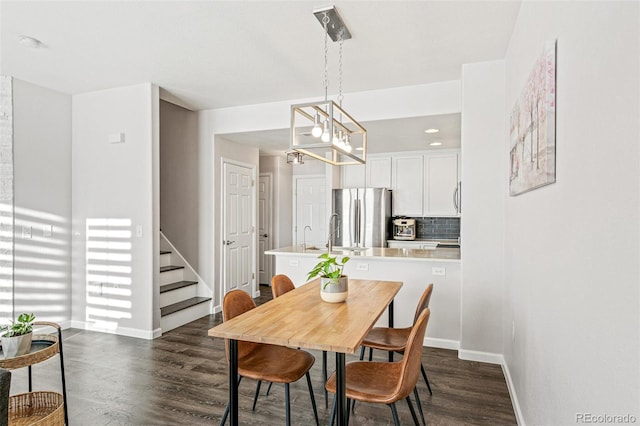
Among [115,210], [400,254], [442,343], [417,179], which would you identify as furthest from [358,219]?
[115,210]

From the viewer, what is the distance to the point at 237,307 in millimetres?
2400

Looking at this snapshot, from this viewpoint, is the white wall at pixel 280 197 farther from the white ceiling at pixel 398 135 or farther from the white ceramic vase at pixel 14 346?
the white ceramic vase at pixel 14 346

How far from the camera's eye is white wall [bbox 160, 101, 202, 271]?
16.8ft

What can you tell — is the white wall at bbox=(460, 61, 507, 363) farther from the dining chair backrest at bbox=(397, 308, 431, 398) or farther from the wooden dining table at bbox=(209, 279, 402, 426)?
the dining chair backrest at bbox=(397, 308, 431, 398)

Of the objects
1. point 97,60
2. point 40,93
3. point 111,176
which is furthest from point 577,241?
point 40,93

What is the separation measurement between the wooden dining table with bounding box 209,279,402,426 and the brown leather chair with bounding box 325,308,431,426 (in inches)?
7.7

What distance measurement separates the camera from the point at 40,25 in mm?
2762

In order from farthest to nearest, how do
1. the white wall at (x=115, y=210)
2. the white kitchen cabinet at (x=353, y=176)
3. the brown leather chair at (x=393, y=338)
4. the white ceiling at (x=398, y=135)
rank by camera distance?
1. the white kitchen cabinet at (x=353, y=176)
2. the white ceiling at (x=398, y=135)
3. the white wall at (x=115, y=210)
4. the brown leather chair at (x=393, y=338)

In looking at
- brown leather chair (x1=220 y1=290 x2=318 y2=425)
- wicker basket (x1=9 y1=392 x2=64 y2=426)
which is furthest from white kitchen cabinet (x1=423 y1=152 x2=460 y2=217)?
wicker basket (x1=9 y1=392 x2=64 y2=426)

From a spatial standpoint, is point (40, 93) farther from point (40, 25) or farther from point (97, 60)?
point (40, 25)

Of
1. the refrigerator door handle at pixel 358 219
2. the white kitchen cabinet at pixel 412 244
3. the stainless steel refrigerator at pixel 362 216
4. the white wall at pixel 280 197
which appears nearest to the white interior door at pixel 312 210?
the white wall at pixel 280 197

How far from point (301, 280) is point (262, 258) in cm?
282

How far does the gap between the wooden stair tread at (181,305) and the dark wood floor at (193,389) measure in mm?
546

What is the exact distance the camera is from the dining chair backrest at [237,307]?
7.47 feet
